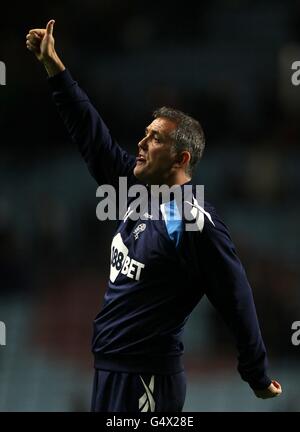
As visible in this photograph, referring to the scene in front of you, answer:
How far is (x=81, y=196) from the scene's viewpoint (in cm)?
1077

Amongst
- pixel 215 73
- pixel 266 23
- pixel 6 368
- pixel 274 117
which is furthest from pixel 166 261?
pixel 266 23

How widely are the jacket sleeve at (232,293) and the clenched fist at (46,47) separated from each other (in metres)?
1.14

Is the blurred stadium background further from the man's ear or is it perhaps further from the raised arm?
the man's ear

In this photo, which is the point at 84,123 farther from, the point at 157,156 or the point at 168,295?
the point at 168,295

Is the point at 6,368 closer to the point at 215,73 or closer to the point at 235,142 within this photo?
the point at 235,142

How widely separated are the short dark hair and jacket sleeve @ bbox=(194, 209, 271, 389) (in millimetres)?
458

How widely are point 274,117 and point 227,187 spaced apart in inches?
46.2

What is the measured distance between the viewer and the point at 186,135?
4641mm

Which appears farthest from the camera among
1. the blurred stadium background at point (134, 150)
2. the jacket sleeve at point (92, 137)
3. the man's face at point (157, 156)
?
the blurred stadium background at point (134, 150)

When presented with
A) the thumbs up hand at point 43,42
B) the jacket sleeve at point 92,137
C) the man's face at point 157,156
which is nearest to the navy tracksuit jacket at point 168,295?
the man's face at point 157,156

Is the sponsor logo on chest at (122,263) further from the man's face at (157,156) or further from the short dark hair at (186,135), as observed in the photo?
the short dark hair at (186,135)

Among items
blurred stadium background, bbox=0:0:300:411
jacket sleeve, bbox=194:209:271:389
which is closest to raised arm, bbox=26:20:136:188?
jacket sleeve, bbox=194:209:271:389

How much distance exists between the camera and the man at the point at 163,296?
429 cm

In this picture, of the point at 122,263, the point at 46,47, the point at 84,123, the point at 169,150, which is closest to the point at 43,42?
the point at 46,47
